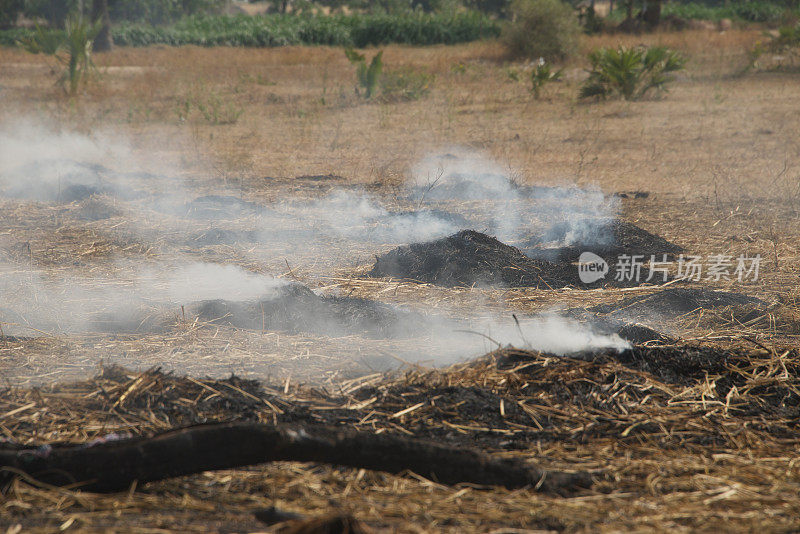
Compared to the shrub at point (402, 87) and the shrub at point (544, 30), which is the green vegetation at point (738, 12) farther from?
the shrub at point (402, 87)

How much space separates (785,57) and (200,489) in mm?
16328

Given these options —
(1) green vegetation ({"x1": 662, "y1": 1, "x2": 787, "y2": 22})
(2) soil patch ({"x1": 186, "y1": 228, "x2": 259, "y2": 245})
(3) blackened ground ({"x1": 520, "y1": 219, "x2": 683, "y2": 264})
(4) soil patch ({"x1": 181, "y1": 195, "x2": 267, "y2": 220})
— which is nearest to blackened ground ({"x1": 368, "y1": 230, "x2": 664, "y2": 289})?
(3) blackened ground ({"x1": 520, "y1": 219, "x2": 683, "y2": 264})

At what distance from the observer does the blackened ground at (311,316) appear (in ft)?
11.8

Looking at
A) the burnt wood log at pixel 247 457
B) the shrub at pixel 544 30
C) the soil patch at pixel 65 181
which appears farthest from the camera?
the shrub at pixel 544 30

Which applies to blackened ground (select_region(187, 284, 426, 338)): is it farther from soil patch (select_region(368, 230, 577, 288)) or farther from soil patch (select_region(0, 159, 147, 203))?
soil patch (select_region(0, 159, 147, 203))

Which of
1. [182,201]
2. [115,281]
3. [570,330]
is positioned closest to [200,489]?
[570,330]

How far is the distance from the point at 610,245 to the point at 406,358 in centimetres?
235

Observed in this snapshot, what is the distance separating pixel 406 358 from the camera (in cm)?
325

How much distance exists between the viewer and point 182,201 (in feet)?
21.1

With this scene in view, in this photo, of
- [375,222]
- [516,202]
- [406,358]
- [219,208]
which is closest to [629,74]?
[516,202]

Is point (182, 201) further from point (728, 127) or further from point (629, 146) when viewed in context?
point (728, 127)

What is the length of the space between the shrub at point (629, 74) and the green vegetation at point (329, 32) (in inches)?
671

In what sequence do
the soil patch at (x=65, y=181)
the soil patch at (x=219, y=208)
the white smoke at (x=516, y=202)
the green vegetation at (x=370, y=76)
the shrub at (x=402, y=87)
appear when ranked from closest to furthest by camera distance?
the white smoke at (x=516, y=202) < the soil patch at (x=219, y=208) < the soil patch at (x=65, y=181) < the green vegetation at (x=370, y=76) < the shrub at (x=402, y=87)

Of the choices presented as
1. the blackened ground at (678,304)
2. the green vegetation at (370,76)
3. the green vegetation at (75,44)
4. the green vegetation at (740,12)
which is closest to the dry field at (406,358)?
the blackened ground at (678,304)
